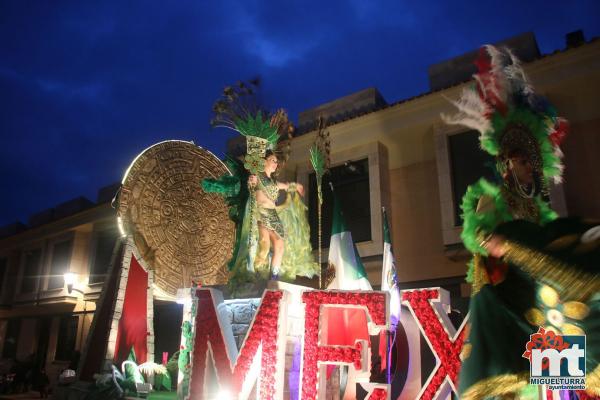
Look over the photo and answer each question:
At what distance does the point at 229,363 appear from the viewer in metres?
5.85

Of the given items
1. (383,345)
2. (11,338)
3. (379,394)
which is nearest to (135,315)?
(383,345)

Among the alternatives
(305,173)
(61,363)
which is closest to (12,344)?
(61,363)

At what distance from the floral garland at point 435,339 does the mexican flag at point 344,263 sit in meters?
1.52

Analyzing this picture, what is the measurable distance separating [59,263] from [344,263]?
16.6 m

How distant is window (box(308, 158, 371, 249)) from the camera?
41.0 ft

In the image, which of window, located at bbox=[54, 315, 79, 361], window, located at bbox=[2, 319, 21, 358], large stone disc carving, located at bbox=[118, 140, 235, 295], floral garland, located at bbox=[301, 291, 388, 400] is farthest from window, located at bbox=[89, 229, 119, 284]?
floral garland, located at bbox=[301, 291, 388, 400]

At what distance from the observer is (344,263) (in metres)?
7.68

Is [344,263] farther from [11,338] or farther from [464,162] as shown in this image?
[11,338]

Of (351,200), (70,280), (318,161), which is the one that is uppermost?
(351,200)

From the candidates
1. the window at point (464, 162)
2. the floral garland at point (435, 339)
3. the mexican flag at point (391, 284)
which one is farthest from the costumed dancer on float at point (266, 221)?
the window at point (464, 162)

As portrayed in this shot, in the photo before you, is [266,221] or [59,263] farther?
[59,263]

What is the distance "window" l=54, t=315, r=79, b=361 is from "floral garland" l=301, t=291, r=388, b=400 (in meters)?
16.5

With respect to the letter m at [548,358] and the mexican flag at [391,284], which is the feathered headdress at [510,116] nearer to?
the letter m at [548,358]

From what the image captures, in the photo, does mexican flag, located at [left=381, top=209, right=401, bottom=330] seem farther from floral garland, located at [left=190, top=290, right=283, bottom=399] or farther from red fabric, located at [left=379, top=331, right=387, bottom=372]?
floral garland, located at [left=190, top=290, right=283, bottom=399]
